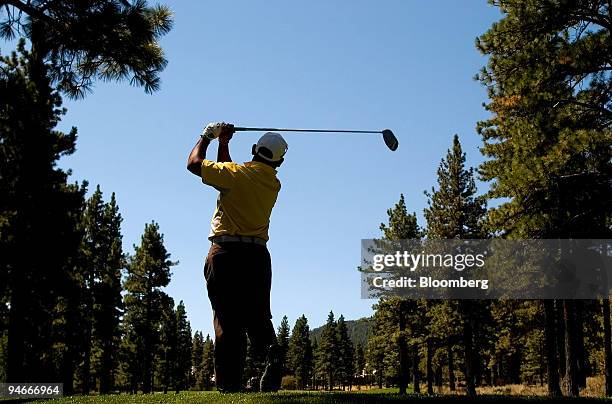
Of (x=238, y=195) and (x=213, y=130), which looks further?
(x=213, y=130)

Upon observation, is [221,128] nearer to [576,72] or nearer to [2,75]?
[2,75]

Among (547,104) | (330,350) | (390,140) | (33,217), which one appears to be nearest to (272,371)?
(390,140)

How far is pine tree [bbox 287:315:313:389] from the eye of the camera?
377 feet

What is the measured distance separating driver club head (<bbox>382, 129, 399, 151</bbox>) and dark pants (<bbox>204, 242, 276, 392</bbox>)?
8.07 feet

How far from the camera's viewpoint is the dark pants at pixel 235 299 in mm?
5613

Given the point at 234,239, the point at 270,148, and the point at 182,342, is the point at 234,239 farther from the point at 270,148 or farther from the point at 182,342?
the point at 182,342

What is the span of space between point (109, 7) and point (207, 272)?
6.69 m

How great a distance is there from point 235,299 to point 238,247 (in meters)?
0.47

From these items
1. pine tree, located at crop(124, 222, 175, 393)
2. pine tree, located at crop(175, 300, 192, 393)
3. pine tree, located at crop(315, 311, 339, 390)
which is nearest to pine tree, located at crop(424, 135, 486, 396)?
pine tree, located at crop(124, 222, 175, 393)

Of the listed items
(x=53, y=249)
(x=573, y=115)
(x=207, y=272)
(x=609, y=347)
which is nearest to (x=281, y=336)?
(x=609, y=347)

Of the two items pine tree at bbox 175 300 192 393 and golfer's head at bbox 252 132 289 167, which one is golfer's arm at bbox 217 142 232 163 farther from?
pine tree at bbox 175 300 192 393

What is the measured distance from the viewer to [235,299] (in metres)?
5.68

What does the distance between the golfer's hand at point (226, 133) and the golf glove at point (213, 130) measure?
0.03 meters

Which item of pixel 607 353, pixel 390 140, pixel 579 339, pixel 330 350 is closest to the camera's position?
pixel 390 140
